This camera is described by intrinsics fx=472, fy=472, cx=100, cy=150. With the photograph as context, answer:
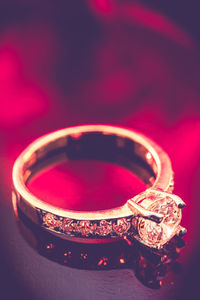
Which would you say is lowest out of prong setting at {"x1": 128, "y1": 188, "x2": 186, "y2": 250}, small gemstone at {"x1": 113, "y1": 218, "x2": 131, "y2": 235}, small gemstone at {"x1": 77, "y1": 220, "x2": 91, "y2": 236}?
small gemstone at {"x1": 77, "y1": 220, "x2": 91, "y2": 236}

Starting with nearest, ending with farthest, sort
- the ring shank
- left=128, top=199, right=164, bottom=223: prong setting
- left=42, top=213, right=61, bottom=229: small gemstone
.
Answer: left=128, top=199, right=164, bottom=223: prong setting → left=42, top=213, right=61, bottom=229: small gemstone → the ring shank

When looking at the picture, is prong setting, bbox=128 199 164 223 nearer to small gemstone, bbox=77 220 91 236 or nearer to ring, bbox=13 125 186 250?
ring, bbox=13 125 186 250

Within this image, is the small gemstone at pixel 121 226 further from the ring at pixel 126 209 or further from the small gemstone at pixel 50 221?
the small gemstone at pixel 50 221

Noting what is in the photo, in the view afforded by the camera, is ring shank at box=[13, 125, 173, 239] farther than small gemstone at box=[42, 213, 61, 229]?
Yes

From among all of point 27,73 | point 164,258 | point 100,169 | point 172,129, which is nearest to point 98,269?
point 164,258

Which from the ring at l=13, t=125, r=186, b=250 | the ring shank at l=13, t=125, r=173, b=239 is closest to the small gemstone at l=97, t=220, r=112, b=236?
the ring at l=13, t=125, r=186, b=250

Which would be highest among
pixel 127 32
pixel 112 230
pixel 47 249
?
pixel 127 32

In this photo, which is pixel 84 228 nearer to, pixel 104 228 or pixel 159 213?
pixel 104 228

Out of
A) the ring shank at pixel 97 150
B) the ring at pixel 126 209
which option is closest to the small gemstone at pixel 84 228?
the ring at pixel 126 209

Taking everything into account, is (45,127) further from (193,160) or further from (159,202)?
(159,202)
